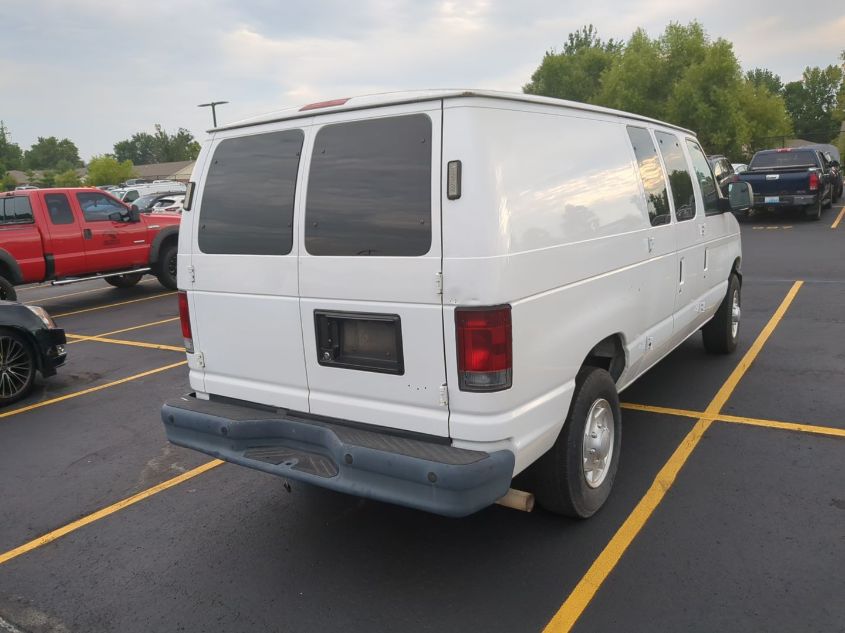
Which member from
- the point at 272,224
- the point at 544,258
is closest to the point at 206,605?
the point at 272,224

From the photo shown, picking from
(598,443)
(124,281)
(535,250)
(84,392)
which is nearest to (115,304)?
(124,281)

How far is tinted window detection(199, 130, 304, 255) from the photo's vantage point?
339 centimetres

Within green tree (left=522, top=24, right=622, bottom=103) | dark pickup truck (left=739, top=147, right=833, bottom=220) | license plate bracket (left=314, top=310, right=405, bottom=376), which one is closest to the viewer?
license plate bracket (left=314, top=310, right=405, bottom=376)

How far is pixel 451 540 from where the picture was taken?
3.60 meters

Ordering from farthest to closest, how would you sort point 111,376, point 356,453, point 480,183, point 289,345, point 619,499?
1. point 111,376
2. point 619,499
3. point 289,345
4. point 356,453
5. point 480,183

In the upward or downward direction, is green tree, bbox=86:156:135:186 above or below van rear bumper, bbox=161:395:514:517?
above

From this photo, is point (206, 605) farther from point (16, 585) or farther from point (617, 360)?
point (617, 360)

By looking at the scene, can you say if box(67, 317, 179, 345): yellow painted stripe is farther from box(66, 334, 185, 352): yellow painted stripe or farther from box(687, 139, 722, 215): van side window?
box(687, 139, 722, 215): van side window

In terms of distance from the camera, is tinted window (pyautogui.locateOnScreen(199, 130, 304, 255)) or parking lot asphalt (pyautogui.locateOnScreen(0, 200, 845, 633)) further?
tinted window (pyautogui.locateOnScreen(199, 130, 304, 255))

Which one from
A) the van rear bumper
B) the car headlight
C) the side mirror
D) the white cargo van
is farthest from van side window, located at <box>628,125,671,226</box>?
the car headlight

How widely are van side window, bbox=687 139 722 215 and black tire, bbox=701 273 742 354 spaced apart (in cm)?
102

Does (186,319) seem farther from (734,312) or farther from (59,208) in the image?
(59,208)

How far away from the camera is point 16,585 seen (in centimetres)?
342

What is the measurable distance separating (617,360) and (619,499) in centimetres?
80
